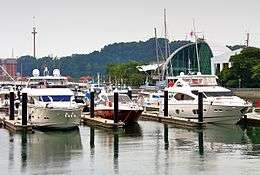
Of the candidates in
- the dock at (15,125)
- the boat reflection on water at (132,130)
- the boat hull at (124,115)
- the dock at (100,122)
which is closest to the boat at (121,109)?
the boat hull at (124,115)

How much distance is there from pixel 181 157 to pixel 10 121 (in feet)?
63.9

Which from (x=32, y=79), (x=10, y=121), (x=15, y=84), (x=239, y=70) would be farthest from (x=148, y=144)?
(x=239, y=70)

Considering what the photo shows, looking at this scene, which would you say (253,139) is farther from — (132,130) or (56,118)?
(56,118)

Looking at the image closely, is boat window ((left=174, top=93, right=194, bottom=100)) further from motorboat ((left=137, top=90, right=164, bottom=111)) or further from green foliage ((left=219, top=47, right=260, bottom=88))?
green foliage ((left=219, top=47, right=260, bottom=88))

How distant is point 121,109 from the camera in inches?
2024

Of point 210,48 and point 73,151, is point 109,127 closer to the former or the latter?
point 73,151

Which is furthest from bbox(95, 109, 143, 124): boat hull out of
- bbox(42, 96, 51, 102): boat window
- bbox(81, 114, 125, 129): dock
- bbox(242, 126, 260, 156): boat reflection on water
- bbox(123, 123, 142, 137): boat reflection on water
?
bbox(242, 126, 260, 156): boat reflection on water

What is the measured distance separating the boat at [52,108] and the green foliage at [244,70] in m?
66.3

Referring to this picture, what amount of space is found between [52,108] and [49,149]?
852 centimetres

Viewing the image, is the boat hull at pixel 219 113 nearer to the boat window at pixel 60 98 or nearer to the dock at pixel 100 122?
the dock at pixel 100 122

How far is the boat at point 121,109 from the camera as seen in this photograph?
51.7m

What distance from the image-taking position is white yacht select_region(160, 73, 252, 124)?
171ft

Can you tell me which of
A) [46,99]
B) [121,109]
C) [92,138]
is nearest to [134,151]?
[92,138]

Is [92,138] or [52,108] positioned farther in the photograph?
[52,108]
